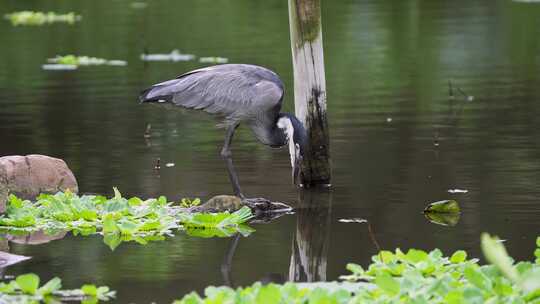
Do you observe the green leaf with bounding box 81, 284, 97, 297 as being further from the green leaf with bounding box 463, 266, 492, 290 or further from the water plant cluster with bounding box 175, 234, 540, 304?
the green leaf with bounding box 463, 266, 492, 290

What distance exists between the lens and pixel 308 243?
8961mm

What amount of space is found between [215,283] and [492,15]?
20.1 metres

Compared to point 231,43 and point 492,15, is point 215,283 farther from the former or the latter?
point 492,15

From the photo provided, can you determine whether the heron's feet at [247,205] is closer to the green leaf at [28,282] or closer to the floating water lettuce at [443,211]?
the floating water lettuce at [443,211]

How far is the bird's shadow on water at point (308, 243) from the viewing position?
7.98 m

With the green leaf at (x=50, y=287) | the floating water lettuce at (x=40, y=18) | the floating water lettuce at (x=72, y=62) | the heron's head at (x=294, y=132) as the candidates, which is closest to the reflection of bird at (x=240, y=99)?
the heron's head at (x=294, y=132)

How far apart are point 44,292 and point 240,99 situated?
11.8ft

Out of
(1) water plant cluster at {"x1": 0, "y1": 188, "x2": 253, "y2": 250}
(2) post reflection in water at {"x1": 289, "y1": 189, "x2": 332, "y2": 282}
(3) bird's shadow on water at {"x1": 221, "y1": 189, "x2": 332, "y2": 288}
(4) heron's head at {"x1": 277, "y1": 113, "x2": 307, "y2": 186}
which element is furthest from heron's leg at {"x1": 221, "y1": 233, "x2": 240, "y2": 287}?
(4) heron's head at {"x1": 277, "y1": 113, "x2": 307, "y2": 186}

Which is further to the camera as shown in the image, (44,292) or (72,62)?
(72,62)

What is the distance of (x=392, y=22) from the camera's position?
2588cm

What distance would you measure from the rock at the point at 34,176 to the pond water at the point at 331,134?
468 millimetres

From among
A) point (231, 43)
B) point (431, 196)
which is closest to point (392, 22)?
point (231, 43)

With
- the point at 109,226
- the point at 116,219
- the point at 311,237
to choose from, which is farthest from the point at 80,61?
the point at 311,237

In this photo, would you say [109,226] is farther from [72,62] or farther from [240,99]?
[72,62]
